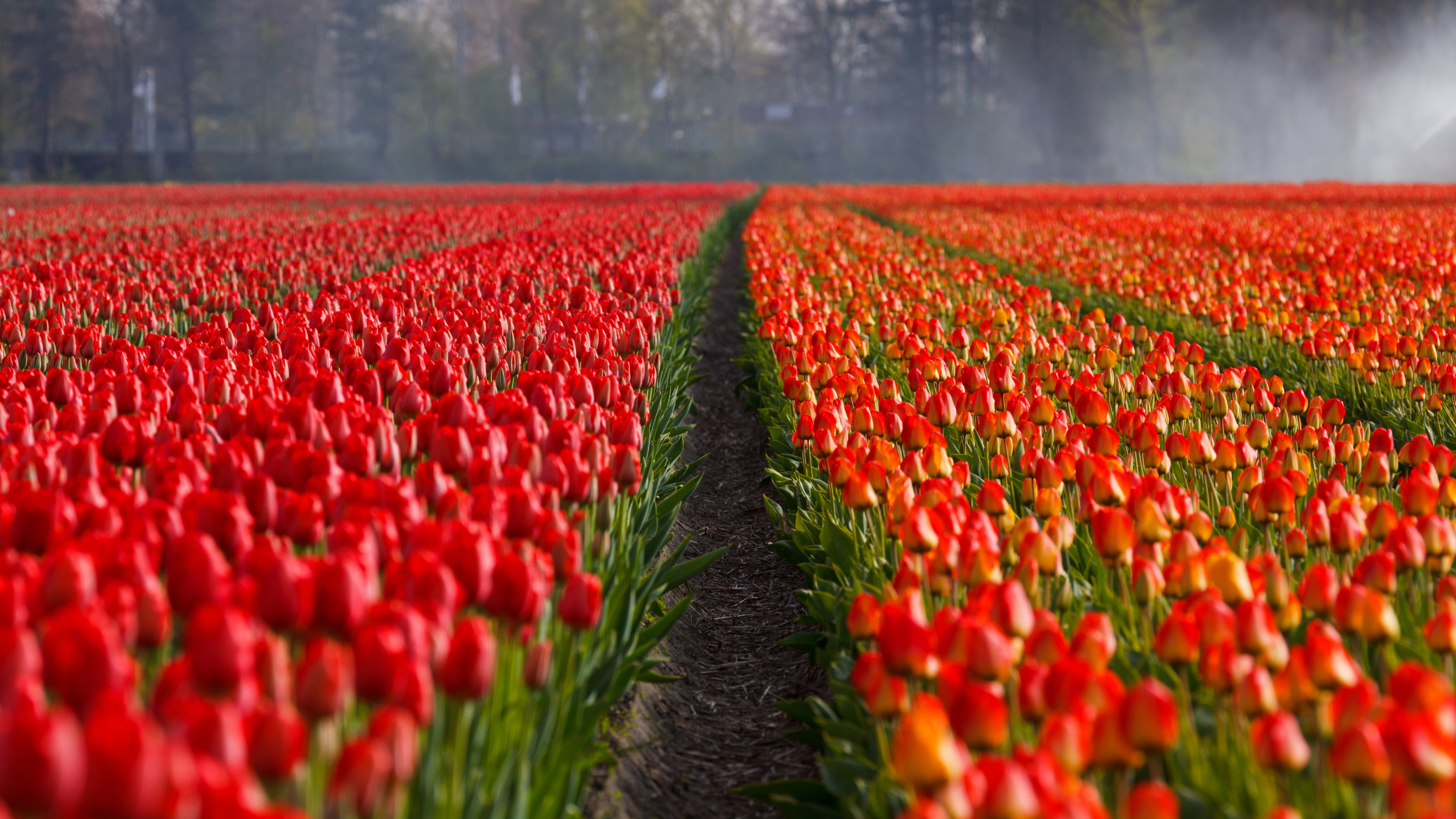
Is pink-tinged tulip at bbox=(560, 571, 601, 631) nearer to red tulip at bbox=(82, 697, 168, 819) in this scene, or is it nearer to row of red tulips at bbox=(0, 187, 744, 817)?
row of red tulips at bbox=(0, 187, 744, 817)

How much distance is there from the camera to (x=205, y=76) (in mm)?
73500

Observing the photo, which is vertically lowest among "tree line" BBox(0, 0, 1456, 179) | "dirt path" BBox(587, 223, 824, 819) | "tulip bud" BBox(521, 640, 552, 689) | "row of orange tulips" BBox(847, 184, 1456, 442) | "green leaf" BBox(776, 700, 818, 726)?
"dirt path" BBox(587, 223, 824, 819)

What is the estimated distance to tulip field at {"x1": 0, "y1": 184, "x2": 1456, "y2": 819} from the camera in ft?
5.13

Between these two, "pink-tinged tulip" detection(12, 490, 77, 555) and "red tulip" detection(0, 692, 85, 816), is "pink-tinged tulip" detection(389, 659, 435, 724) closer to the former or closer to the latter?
"red tulip" detection(0, 692, 85, 816)

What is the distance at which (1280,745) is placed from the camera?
1.71 meters

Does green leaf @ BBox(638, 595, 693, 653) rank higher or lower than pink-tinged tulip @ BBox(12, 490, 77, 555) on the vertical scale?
lower

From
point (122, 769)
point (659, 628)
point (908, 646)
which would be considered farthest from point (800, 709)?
point (122, 769)

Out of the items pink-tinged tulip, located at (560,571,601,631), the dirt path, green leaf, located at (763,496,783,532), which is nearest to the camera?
pink-tinged tulip, located at (560,571,601,631)

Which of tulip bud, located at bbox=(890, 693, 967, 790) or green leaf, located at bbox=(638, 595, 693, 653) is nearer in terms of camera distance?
tulip bud, located at bbox=(890, 693, 967, 790)

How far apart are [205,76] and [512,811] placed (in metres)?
81.1

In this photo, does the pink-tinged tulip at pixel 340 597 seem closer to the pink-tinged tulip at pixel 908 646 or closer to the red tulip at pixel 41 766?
the red tulip at pixel 41 766

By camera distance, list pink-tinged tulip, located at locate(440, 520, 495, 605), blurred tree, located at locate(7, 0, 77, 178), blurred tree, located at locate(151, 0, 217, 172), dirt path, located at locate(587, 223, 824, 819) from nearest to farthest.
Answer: pink-tinged tulip, located at locate(440, 520, 495, 605), dirt path, located at locate(587, 223, 824, 819), blurred tree, located at locate(7, 0, 77, 178), blurred tree, located at locate(151, 0, 217, 172)

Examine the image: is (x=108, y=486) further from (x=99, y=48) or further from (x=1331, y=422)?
(x=99, y=48)

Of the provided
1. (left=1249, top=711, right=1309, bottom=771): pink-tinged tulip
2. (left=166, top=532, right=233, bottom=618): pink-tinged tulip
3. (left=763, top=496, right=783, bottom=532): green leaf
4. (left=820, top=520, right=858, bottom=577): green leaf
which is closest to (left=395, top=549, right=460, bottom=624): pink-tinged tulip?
(left=166, top=532, right=233, bottom=618): pink-tinged tulip
